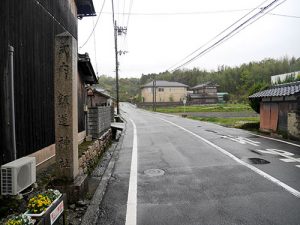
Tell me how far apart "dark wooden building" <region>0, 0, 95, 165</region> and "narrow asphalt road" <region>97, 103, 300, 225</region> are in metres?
2.36

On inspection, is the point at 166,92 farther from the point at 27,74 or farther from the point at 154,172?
the point at 27,74

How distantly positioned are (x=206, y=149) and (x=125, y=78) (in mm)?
146640

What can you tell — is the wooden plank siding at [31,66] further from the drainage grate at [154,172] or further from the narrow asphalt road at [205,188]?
the drainage grate at [154,172]

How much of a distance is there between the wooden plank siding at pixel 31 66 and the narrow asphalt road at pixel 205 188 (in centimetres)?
238

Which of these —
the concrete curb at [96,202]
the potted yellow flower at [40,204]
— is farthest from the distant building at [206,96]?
the potted yellow flower at [40,204]

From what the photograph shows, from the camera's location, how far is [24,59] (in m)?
6.54

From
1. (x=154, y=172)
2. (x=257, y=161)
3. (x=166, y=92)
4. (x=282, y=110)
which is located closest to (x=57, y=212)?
(x=154, y=172)

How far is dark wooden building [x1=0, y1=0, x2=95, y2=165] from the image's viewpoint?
18.0 feet

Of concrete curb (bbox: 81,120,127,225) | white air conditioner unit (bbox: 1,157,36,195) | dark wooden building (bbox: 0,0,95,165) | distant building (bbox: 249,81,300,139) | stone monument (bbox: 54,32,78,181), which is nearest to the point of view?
white air conditioner unit (bbox: 1,157,36,195)

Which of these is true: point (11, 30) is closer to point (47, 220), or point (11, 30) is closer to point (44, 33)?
point (44, 33)

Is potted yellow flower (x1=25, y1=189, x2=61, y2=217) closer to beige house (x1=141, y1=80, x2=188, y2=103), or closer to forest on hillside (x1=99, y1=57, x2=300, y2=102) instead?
forest on hillside (x1=99, y1=57, x2=300, y2=102)

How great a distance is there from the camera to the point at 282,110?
1552cm

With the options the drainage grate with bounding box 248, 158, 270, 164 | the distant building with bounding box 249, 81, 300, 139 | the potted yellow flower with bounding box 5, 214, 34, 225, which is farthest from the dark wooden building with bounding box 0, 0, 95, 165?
the distant building with bounding box 249, 81, 300, 139

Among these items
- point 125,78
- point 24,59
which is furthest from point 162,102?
point 24,59
